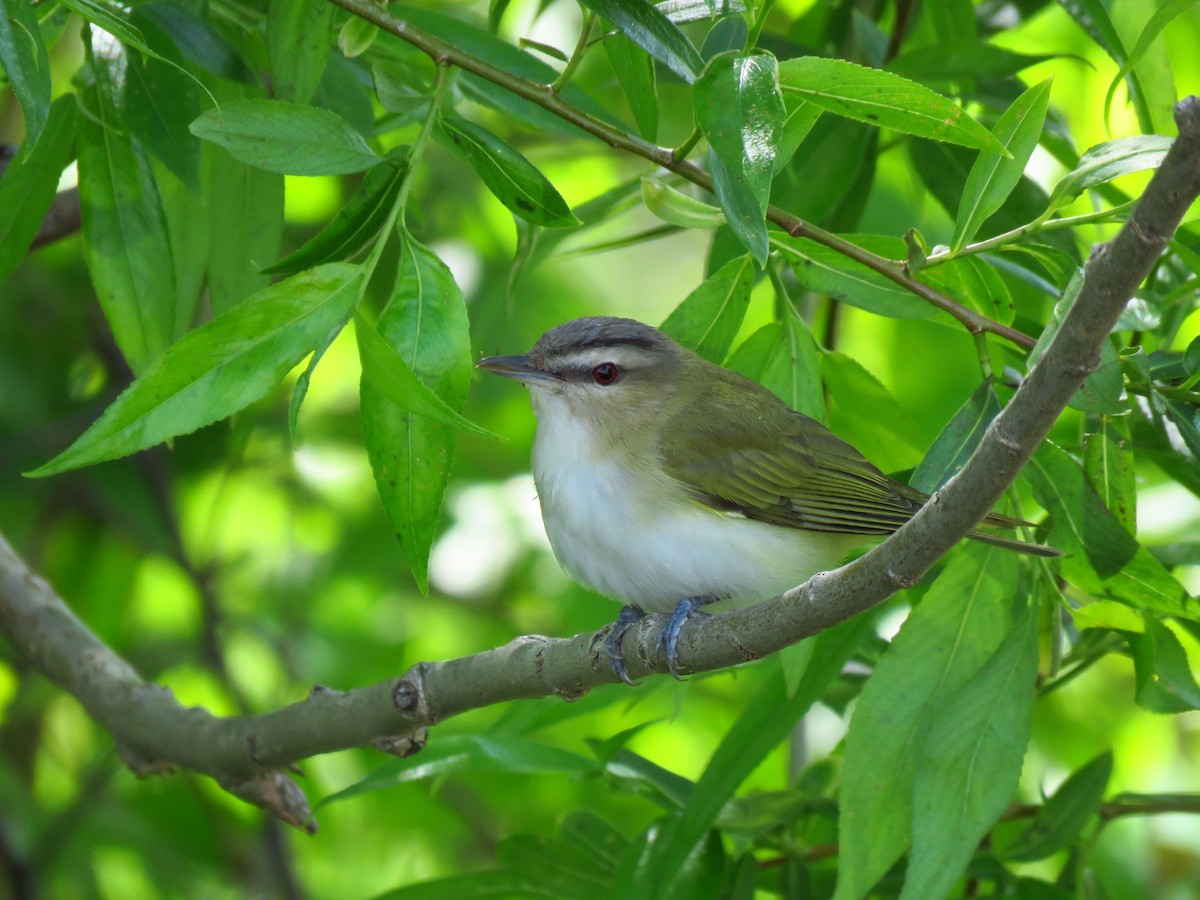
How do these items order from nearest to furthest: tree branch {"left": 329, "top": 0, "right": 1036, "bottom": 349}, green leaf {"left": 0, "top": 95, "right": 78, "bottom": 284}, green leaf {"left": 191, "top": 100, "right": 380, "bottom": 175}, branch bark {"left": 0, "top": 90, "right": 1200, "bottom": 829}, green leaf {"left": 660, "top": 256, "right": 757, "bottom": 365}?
branch bark {"left": 0, "top": 90, "right": 1200, "bottom": 829}
green leaf {"left": 191, "top": 100, "right": 380, "bottom": 175}
tree branch {"left": 329, "top": 0, "right": 1036, "bottom": 349}
green leaf {"left": 0, "top": 95, "right": 78, "bottom": 284}
green leaf {"left": 660, "top": 256, "right": 757, "bottom": 365}

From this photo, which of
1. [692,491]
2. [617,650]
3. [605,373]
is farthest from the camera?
[605,373]

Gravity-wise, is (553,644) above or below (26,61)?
below

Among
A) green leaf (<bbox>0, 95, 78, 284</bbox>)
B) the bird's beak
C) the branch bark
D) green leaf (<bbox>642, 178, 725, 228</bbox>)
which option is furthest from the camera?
the bird's beak

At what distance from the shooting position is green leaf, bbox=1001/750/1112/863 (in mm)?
2873

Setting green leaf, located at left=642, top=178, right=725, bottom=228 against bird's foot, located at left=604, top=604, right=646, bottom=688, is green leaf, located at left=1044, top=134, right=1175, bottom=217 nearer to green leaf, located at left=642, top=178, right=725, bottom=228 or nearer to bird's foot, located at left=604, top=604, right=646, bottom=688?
green leaf, located at left=642, top=178, right=725, bottom=228

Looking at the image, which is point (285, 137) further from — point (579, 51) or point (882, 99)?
point (882, 99)

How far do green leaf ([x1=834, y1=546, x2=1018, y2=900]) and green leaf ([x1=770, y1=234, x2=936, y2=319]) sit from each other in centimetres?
55

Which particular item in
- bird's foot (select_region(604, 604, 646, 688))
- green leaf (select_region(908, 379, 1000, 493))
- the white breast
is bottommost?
the white breast

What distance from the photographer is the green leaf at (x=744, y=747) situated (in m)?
2.71

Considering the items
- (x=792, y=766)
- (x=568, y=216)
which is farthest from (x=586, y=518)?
(x=792, y=766)

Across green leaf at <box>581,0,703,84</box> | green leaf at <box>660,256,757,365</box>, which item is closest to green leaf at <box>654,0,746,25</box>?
green leaf at <box>581,0,703,84</box>

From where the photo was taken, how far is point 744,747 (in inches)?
109

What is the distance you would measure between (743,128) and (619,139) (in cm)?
34

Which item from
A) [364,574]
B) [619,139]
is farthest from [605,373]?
[364,574]
